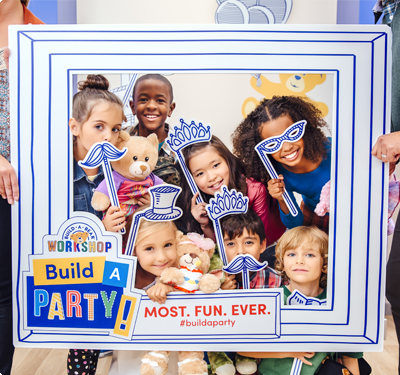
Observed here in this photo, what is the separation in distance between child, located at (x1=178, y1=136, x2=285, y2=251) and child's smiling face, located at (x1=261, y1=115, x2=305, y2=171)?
0.10 m

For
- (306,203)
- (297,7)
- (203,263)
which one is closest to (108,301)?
(203,263)

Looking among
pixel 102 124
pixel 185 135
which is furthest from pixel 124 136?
pixel 185 135

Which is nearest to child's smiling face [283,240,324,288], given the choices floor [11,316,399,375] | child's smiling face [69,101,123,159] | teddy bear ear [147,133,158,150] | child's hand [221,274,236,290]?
child's hand [221,274,236,290]

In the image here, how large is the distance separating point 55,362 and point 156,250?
89cm

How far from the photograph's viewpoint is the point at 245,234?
0.94m

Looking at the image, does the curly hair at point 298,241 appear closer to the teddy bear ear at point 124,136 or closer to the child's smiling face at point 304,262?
the child's smiling face at point 304,262

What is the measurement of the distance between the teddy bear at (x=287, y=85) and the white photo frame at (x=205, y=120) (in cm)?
2

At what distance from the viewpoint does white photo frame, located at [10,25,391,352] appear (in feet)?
2.92

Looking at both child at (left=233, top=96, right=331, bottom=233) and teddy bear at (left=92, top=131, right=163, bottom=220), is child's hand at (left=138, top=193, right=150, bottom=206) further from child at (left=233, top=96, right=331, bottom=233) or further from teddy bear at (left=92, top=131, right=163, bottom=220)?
child at (left=233, top=96, right=331, bottom=233)

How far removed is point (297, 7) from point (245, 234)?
1.50 meters

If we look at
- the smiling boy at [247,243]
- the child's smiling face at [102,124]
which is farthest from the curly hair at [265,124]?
the child's smiling face at [102,124]

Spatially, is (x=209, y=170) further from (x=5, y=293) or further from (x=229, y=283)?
(x=5, y=293)

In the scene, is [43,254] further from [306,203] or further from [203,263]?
[306,203]

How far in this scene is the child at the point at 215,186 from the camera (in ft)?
3.02
